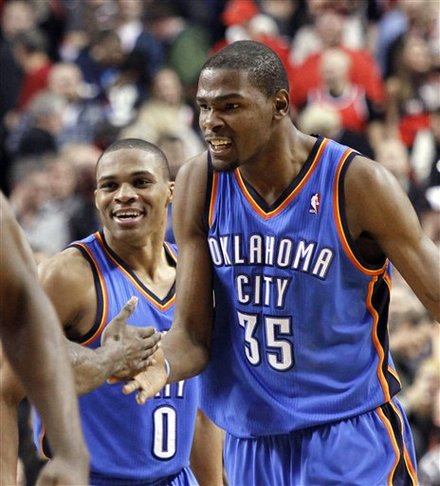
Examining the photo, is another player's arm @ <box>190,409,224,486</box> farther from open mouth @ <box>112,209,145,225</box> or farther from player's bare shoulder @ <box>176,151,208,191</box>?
player's bare shoulder @ <box>176,151,208,191</box>

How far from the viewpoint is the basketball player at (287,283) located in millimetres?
4277

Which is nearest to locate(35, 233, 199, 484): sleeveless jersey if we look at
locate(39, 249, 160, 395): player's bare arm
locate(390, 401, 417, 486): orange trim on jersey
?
locate(39, 249, 160, 395): player's bare arm

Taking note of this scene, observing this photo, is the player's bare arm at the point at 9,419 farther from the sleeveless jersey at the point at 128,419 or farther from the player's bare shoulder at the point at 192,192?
the player's bare shoulder at the point at 192,192

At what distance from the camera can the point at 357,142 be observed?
390 inches

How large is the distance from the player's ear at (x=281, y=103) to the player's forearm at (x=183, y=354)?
2.85 feet

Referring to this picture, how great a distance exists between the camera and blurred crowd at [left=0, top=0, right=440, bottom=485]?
9.89 meters

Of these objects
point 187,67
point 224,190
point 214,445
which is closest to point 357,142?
point 187,67

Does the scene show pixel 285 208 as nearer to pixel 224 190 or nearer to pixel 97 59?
pixel 224 190

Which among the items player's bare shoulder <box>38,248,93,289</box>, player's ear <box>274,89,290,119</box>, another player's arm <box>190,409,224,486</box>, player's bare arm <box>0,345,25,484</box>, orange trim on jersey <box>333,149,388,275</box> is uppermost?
player's ear <box>274,89,290,119</box>

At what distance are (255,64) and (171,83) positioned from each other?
260 inches

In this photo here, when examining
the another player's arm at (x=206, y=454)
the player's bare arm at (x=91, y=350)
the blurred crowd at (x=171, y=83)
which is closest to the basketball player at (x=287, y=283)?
the player's bare arm at (x=91, y=350)

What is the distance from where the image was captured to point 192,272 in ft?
15.1

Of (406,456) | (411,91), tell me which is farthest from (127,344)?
(411,91)

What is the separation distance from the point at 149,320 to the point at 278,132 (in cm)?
109
